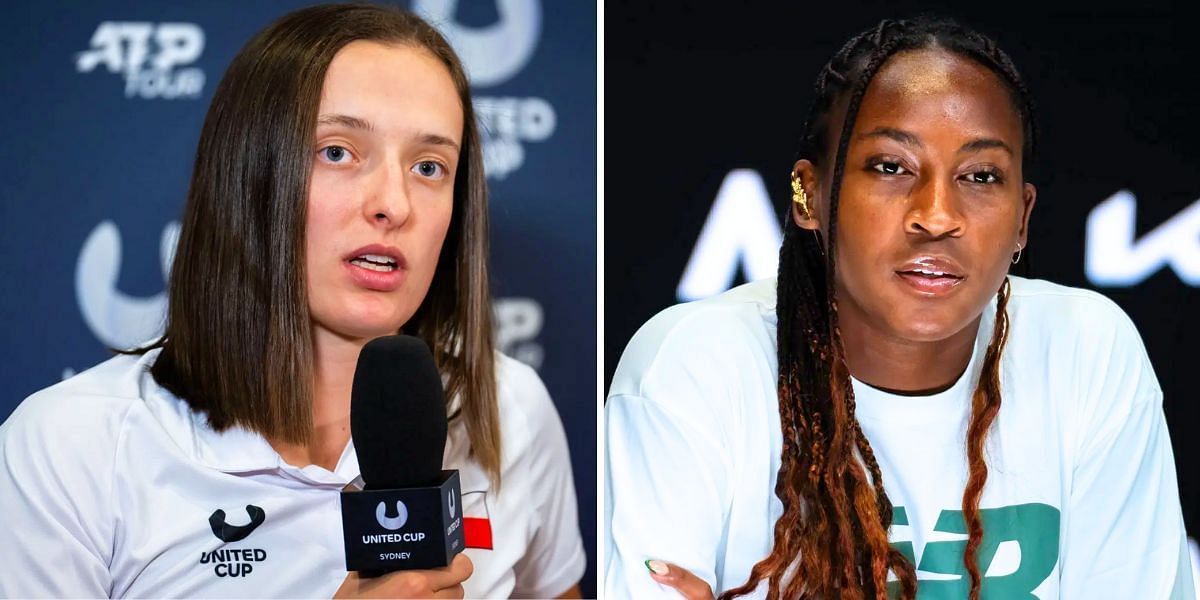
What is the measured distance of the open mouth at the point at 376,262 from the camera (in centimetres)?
224

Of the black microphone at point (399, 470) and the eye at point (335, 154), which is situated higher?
the eye at point (335, 154)

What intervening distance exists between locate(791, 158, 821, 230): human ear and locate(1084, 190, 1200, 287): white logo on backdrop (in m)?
0.64

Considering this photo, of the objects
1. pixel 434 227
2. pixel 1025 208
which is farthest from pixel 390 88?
pixel 1025 208

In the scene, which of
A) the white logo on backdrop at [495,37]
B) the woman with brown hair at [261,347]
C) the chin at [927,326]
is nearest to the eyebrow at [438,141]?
the woman with brown hair at [261,347]

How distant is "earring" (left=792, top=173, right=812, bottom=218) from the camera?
7.67 ft

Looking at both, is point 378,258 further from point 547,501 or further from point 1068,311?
point 1068,311

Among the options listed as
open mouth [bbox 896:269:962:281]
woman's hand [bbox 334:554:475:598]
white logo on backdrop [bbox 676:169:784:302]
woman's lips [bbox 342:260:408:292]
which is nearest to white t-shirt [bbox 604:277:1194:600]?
white logo on backdrop [bbox 676:169:784:302]

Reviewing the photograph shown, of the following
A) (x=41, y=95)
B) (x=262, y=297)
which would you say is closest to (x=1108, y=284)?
(x=262, y=297)

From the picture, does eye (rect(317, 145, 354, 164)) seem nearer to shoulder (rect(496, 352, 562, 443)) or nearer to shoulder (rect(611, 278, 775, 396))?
shoulder (rect(496, 352, 562, 443))

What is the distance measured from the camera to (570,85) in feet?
8.32

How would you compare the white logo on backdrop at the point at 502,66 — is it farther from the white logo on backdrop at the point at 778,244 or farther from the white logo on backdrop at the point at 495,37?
the white logo on backdrop at the point at 778,244

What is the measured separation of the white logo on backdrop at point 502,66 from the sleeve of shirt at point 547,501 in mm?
499

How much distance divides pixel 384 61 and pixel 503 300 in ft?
2.02

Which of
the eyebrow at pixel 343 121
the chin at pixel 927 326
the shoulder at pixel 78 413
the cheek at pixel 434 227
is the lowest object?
the shoulder at pixel 78 413
